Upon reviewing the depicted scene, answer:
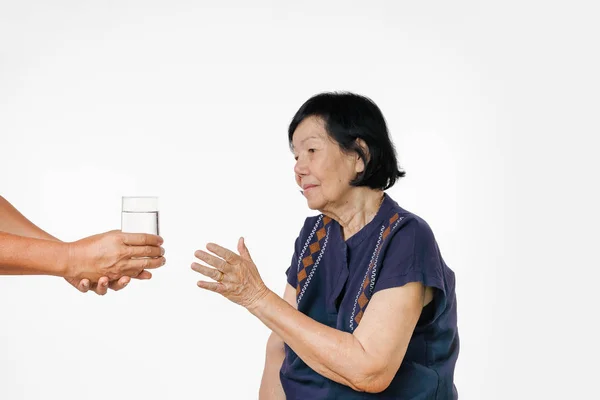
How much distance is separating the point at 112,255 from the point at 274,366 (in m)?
0.68

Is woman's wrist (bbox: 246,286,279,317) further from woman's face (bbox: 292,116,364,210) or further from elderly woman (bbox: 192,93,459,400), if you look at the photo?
woman's face (bbox: 292,116,364,210)

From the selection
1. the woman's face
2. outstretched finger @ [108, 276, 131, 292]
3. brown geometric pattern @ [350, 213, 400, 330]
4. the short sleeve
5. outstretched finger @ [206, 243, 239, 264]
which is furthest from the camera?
outstretched finger @ [108, 276, 131, 292]

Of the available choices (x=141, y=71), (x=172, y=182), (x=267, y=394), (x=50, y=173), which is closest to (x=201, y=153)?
(x=172, y=182)

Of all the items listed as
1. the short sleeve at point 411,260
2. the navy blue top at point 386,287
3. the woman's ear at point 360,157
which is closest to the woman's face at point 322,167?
the woman's ear at point 360,157

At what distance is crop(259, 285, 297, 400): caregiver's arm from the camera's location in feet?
8.46

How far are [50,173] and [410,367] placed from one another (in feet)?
9.79

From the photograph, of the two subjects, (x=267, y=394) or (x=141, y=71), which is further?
(x=141, y=71)

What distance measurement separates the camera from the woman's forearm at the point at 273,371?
2581 millimetres

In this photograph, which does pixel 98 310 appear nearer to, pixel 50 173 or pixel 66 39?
pixel 50 173

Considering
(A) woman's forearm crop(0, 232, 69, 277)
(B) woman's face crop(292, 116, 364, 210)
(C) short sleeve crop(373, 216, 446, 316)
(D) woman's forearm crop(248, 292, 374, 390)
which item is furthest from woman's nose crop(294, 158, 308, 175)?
(A) woman's forearm crop(0, 232, 69, 277)

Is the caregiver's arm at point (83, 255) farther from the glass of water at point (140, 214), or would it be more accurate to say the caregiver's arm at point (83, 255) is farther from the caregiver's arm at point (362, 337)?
the caregiver's arm at point (362, 337)

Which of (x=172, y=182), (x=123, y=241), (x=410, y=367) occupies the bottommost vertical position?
(x=410, y=367)

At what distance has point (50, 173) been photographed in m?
4.52

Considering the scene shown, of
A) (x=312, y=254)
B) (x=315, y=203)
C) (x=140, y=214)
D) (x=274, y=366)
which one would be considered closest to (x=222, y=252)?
(x=140, y=214)
